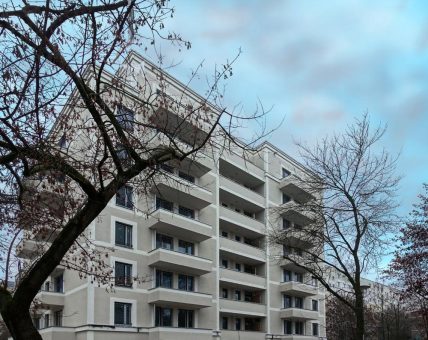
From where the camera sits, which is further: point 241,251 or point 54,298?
point 241,251

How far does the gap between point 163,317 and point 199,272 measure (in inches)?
206

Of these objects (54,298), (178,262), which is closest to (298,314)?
(178,262)

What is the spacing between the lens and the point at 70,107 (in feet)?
30.5

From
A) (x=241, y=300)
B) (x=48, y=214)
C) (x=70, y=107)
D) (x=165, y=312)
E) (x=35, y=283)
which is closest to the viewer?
(x=35, y=283)

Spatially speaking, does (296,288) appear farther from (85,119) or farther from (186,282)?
(85,119)

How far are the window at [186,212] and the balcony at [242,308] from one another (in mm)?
8054

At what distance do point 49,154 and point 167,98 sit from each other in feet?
7.68

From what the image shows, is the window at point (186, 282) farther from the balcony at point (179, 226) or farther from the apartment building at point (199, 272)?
the balcony at point (179, 226)

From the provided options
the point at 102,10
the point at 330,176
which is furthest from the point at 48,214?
the point at 330,176

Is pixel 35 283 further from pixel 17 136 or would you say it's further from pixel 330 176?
pixel 330 176

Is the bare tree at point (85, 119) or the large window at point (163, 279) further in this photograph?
the large window at point (163, 279)

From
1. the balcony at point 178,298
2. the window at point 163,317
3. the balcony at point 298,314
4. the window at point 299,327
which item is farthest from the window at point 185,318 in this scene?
the window at point 299,327

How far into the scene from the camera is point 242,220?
180 ft

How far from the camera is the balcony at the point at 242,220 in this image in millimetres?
52438
